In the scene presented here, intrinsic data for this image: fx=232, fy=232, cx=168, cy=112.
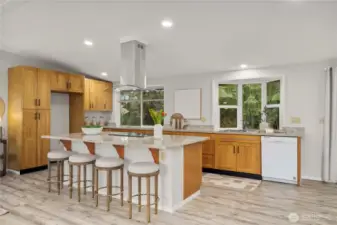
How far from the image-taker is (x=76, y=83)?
229 inches

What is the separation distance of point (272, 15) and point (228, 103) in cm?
270

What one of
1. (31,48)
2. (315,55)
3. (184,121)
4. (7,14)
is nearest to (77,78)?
(31,48)

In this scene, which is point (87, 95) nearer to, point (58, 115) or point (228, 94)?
point (58, 115)

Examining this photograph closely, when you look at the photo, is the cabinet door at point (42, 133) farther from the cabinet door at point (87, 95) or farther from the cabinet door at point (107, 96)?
the cabinet door at point (107, 96)

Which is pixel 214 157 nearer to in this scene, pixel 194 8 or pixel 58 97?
pixel 194 8

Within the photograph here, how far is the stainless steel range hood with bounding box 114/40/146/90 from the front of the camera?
3756mm

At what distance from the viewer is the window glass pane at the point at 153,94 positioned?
629 centimetres

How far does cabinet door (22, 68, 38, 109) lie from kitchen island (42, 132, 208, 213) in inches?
80.8

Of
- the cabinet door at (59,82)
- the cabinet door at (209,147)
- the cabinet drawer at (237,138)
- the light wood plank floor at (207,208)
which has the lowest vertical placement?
the light wood plank floor at (207,208)

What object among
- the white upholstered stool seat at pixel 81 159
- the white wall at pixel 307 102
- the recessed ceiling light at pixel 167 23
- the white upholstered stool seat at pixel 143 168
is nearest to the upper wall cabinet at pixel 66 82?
the white upholstered stool seat at pixel 81 159

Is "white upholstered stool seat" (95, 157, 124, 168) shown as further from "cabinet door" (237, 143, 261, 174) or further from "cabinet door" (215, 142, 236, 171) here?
"cabinet door" (237, 143, 261, 174)

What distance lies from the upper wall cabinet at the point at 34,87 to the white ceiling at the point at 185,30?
0.42 metres

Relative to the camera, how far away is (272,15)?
2920mm

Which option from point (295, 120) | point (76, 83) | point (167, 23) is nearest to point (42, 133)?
point (76, 83)
